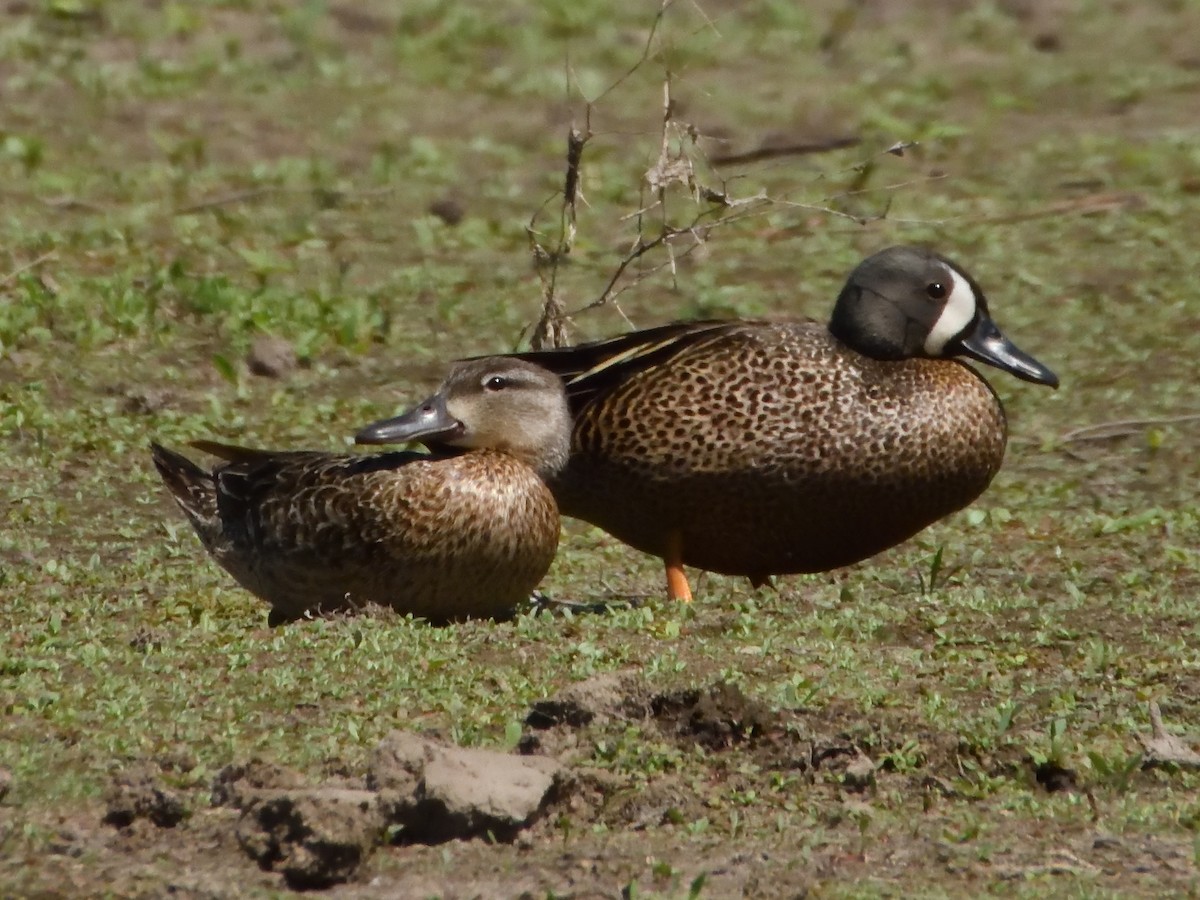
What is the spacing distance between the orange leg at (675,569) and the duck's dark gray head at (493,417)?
1.23ft

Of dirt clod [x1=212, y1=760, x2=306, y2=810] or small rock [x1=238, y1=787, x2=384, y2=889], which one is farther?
dirt clod [x1=212, y1=760, x2=306, y2=810]

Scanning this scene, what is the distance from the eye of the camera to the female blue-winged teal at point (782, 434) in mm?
6125

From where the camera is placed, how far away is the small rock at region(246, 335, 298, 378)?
8.51 meters

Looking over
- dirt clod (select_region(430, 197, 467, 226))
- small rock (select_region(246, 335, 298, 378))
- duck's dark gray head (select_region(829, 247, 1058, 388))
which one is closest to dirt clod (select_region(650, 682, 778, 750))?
duck's dark gray head (select_region(829, 247, 1058, 388))

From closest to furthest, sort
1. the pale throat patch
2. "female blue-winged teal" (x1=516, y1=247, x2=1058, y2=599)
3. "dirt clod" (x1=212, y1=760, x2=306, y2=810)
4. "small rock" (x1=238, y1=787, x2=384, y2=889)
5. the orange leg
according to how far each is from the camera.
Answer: "small rock" (x1=238, y1=787, x2=384, y2=889), "dirt clod" (x1=212, y1=760, x2=306, y2=810), "female blue-winged teal" (x1=516, y1=247, x2=1058, y2=599), the orange leg, the pale throat patch

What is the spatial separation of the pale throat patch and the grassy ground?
42 centimetres

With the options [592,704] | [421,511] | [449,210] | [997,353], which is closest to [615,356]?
[421,511]

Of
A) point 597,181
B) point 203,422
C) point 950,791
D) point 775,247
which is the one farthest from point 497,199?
point 950,791

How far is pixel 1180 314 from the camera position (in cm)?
914

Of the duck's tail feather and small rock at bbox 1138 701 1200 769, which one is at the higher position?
the duck's tail feather

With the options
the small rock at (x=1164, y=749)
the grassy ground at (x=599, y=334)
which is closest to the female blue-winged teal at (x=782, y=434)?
the grassy ground at (x=599, y=334)

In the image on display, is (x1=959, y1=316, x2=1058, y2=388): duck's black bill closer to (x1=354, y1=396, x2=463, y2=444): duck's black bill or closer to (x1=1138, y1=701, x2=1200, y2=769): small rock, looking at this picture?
(x1=354, y1=396, x2=463, y2=444): duck's black bill

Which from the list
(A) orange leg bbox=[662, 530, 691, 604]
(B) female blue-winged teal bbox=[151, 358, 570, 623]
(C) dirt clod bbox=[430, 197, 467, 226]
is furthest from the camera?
(C) dirt clod bbox=[430, 197, 467, 226]

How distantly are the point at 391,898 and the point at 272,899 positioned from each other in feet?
0.64
